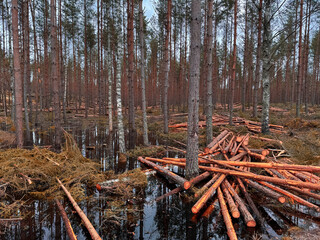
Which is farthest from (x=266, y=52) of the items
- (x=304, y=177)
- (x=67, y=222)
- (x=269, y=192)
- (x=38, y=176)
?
(x=38, y=176)

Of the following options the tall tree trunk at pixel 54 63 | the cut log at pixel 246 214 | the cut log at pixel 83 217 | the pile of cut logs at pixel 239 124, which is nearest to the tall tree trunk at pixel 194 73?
the cut log at pixel 246 214

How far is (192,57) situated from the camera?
5.11 m

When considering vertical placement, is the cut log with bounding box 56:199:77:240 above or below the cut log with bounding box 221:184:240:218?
below

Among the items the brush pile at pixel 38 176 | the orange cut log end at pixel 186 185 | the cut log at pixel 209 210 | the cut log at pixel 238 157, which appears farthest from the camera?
the cut log at pixel 238 157

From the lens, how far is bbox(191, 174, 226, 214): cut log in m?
3.94

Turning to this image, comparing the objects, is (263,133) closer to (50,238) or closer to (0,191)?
(50,238)

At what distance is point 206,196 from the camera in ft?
14.2

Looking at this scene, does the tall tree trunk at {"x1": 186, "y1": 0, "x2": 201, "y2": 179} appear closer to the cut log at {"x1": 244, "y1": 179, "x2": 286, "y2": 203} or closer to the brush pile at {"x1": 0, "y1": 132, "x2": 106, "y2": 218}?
the cut log at {"x1": 244, "y1": 179, "x2": 286, "y2": 203}

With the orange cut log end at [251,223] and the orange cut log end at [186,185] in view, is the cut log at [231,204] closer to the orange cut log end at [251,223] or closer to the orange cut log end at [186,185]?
the orange cut log end at [251,223]

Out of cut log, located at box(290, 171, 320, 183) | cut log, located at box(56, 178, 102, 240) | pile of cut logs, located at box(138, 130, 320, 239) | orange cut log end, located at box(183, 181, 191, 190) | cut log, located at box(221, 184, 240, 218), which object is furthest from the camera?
cut log, located at box(290, 171, 320, 183)

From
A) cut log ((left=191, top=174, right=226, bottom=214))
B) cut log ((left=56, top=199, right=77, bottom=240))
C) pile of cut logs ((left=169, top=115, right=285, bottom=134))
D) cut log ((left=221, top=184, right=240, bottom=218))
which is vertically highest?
pile of cut logs ((left=169, top=115, right=285, bottom=134))

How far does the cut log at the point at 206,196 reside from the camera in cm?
394

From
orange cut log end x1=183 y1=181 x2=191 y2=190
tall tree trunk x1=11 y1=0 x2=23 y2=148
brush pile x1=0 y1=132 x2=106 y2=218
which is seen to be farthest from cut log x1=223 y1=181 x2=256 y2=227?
tall tree trunk x1=11 y1=0 x2=23 y2=148

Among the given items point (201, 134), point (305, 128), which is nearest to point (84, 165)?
point (201, 134)
